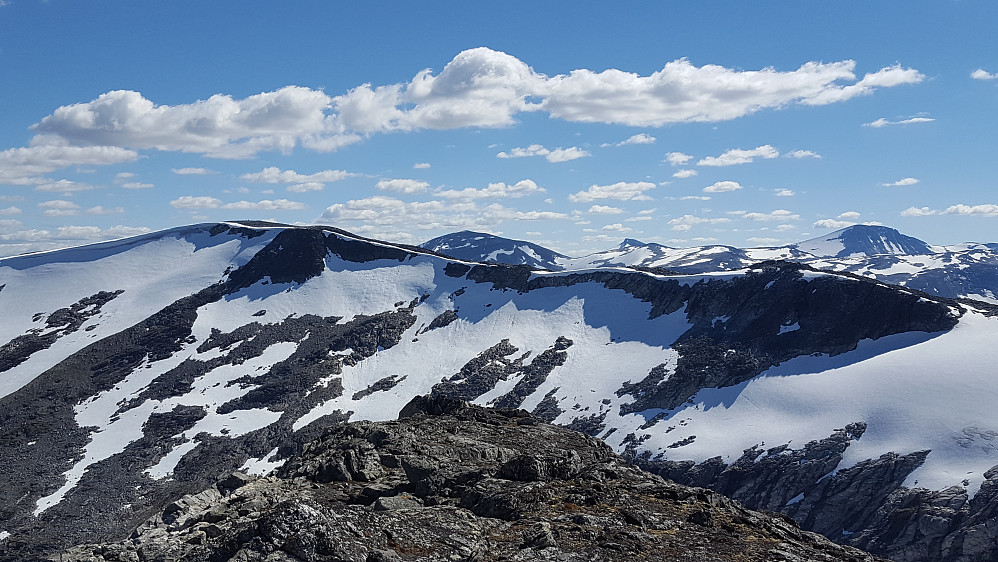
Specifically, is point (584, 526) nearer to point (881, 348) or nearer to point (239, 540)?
point (239, 540)

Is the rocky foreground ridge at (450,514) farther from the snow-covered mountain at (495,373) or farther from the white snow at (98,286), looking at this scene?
the white snow at (98,286)

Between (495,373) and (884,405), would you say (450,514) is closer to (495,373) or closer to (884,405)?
(884,405)

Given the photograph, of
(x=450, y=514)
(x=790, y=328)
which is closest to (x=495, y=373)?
(x=790, y=328)

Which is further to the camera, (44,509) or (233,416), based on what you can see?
(233,416)

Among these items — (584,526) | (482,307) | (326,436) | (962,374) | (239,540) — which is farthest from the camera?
(482,307)

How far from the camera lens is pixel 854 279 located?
128 m

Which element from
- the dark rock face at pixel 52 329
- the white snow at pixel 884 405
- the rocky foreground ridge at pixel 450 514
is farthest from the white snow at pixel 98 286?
the rocky foreground ridge at pixel 450 514

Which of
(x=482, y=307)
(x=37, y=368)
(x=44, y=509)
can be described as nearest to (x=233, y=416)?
(x=44, y=509)

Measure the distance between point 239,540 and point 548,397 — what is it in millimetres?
104980

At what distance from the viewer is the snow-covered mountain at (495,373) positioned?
87.0 meters

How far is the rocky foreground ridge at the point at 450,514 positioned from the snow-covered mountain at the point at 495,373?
2196 inches

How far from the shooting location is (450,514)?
26953 mm

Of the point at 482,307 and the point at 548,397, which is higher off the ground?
the point at 482,307

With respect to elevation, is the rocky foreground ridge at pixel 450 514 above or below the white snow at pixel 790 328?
above
